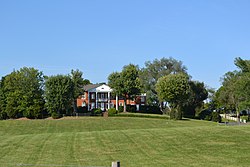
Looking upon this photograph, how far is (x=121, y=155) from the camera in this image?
22.6 m

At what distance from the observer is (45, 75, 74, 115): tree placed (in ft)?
256

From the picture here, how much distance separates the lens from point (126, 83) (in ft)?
285

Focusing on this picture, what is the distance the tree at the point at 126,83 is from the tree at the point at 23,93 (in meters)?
15.9

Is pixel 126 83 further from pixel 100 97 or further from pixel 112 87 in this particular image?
pixel 100 97

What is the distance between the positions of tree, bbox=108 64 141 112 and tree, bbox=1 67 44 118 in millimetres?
15851

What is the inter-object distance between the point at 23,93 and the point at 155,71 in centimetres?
3121

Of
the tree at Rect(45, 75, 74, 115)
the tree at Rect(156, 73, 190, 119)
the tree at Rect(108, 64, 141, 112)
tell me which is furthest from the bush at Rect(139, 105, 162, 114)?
the tree at Rect(45, 75, 74, 115)

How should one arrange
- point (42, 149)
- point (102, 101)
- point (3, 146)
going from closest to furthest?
point (42, 149)
point (3, 146)
point (102, 101)

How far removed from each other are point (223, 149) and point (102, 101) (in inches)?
3238

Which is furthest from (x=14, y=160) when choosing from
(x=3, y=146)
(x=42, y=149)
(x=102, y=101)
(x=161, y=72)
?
(x=102, y=101)

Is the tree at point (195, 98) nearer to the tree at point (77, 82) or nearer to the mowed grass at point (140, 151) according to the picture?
the tree at point (77, 82)

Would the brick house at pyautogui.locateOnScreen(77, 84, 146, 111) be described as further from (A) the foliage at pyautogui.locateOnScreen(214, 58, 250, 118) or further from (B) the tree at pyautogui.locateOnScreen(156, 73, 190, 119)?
(B) the tree at pyautogui.locateOnScreen(156, 73, 190, 119)

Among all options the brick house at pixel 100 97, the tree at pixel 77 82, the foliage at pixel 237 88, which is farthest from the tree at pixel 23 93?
the foliage at pixel 237 88

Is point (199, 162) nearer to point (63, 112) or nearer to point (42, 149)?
point (42, 149)
